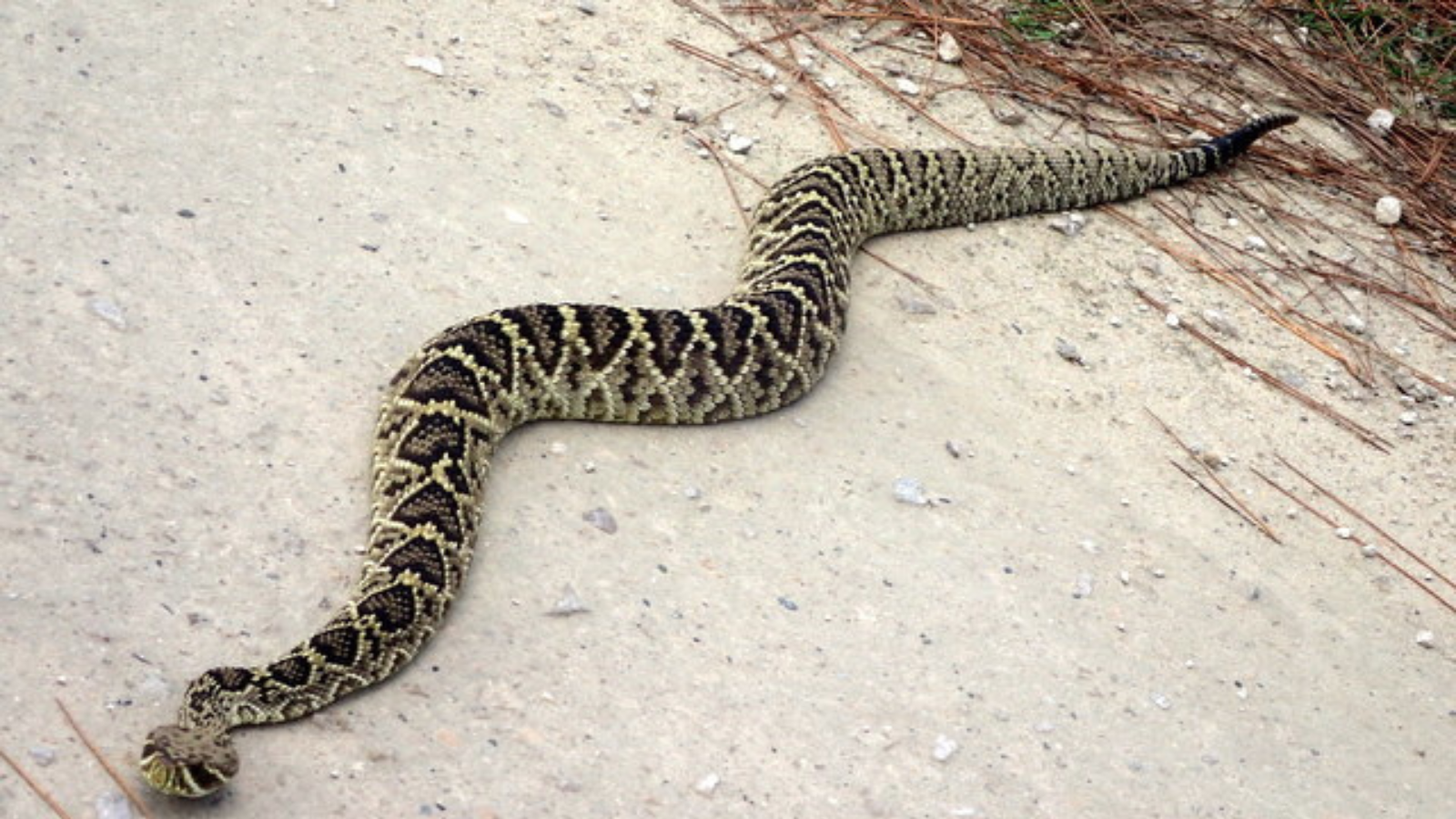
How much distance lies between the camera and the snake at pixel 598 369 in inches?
176

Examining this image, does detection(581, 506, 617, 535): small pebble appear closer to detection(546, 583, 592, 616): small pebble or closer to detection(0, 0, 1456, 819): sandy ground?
detection(0, 0, 1456, 819): sandy ground

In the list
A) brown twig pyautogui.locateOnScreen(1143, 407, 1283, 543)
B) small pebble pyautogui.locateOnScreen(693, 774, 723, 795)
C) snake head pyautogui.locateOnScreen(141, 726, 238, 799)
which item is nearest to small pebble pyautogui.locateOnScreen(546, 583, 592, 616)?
small pebble pyautogui.locateOnScreen(693, 774, 723, 795)

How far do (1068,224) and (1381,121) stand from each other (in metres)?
1.97

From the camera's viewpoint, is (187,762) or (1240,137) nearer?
(187,762)

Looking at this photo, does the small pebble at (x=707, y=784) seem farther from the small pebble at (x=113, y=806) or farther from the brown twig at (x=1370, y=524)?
the brown twig at (x=1370, y=524)

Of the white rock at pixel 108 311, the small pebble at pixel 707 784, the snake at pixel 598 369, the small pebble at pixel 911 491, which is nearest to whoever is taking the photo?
the snake at pixel 598 369

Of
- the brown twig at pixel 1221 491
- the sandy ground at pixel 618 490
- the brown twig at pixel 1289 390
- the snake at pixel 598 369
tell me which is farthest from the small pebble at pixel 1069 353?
the snake at pixel 598 369

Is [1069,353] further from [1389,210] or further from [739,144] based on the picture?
[1389,210]

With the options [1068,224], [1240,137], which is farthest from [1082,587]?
[1240,137]

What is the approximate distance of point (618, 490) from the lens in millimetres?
5641

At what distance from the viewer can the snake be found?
4.46 meters

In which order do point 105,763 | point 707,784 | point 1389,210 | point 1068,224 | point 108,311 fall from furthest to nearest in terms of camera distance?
point 1389,210, point 1068,224, point 108,311, point 707,784, point 105,763

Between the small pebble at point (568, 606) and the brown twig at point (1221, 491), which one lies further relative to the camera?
the brown twig at point (1221, 491)

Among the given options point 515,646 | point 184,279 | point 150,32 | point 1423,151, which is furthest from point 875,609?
point 1423,151
